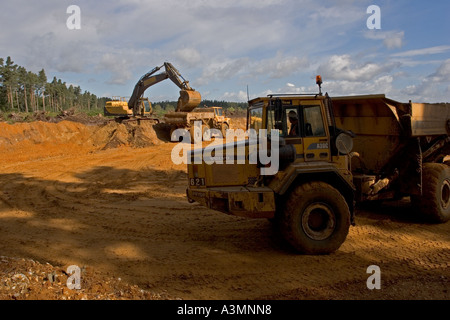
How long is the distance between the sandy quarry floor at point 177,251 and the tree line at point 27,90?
49043mm

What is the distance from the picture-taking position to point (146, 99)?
25.9 meters

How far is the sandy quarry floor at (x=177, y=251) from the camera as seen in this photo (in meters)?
4.87

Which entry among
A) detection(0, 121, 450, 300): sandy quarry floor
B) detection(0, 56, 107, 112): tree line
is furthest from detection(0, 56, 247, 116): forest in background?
detection(0, 121, 450, 300): sandy quarry floor

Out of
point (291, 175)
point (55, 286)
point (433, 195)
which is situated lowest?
point (55, 286)

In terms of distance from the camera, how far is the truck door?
20.5 feet

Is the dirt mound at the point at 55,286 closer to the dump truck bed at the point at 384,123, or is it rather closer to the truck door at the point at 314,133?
the truck door at the point at 314,133

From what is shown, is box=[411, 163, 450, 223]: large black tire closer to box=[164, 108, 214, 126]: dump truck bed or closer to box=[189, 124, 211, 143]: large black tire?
box=[164, 108, 214, 126]: dump truck bed

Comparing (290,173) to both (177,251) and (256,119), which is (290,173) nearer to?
(256,119)

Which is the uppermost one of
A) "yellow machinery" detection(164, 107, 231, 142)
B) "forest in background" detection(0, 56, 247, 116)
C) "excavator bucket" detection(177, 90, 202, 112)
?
"forest in background" detection(0, 56, 247, 116)

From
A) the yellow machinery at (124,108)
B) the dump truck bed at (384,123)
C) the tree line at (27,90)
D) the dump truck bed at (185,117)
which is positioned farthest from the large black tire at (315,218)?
the tree line at (27,90)

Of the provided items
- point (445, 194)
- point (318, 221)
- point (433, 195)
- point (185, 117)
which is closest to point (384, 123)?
point (433, 195)

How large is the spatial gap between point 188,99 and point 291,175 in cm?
1689

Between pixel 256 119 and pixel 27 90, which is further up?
pixel 27 90
